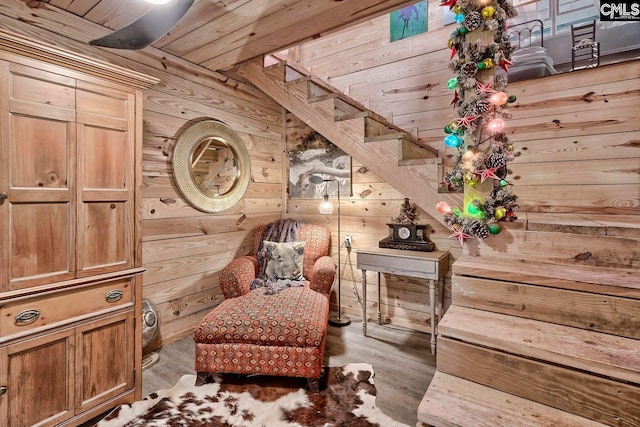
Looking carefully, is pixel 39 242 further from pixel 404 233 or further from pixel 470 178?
pixel 404 233

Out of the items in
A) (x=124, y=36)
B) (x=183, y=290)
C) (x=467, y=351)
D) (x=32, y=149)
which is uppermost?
(x=124, y=36)

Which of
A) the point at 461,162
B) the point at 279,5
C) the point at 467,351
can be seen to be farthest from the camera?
the point at 279,5

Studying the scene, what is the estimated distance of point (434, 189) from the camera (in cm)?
207

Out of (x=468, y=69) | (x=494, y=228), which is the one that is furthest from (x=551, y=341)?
(x=468, y=69)

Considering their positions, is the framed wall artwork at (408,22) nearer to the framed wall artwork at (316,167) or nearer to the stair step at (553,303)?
the framed wall artwork at (316,167)

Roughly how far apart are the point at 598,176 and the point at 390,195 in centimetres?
150

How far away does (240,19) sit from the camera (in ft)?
6.54

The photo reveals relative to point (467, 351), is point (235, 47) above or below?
above

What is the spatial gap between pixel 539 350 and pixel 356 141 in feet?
5.76

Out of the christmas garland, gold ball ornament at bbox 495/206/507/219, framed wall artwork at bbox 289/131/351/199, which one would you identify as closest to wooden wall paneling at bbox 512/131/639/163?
the christmas garland

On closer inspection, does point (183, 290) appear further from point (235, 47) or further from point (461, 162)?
point (461, 162)

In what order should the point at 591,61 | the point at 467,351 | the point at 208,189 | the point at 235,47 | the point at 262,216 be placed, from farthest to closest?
the point at 262,216
the point at 208,189
the point at 591,61
the point at 235,47
the point at 467,351

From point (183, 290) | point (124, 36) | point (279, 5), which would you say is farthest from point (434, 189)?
point (183, 290)

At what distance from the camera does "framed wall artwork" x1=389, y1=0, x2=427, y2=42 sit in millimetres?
2814
